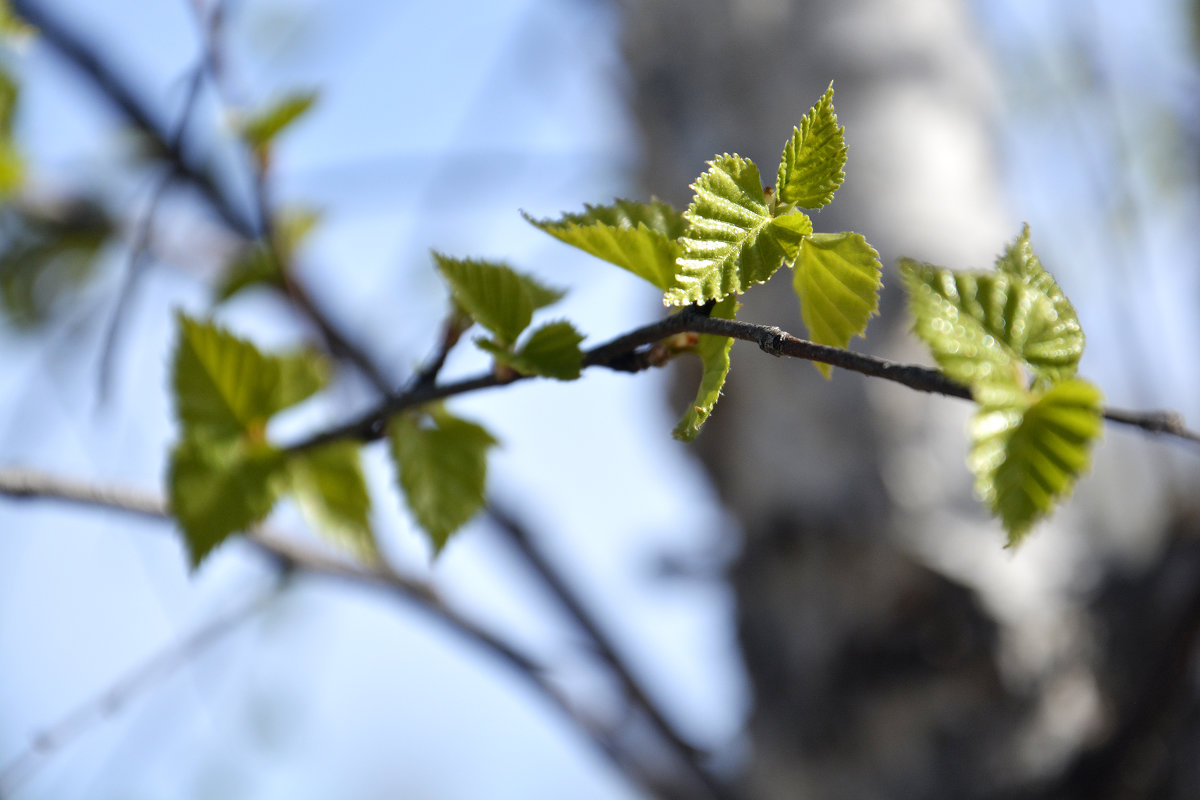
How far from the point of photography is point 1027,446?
0.68 ft

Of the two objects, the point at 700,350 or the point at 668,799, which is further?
the point at 668,799

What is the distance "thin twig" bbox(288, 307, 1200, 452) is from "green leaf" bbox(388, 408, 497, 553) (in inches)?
0.7

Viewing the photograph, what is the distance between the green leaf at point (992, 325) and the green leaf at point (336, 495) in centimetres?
32

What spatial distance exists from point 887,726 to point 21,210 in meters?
1.01

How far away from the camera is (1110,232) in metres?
0.85

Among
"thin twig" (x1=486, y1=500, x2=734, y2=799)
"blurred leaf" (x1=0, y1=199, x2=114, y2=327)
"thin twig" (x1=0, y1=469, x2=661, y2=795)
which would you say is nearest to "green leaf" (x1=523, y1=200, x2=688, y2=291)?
"thin twig" (x1=0, y1=469, x2=661, y2=795)

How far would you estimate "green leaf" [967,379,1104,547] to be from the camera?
20cm

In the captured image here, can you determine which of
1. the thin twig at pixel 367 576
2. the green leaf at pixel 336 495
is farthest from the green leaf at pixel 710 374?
the thin twig at pixel 367 576

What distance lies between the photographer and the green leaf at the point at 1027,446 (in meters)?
0.20

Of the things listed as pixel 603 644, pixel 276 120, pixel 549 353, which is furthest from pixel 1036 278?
pixel 603 644

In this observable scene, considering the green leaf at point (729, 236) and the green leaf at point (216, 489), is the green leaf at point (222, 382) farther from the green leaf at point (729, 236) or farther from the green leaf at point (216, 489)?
the green leaf at point (729, 236)

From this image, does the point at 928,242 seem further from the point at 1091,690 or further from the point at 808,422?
the point at 1091,690

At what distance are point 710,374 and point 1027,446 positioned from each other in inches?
3.6

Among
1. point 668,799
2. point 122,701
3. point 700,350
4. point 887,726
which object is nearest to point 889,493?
point 887,726
